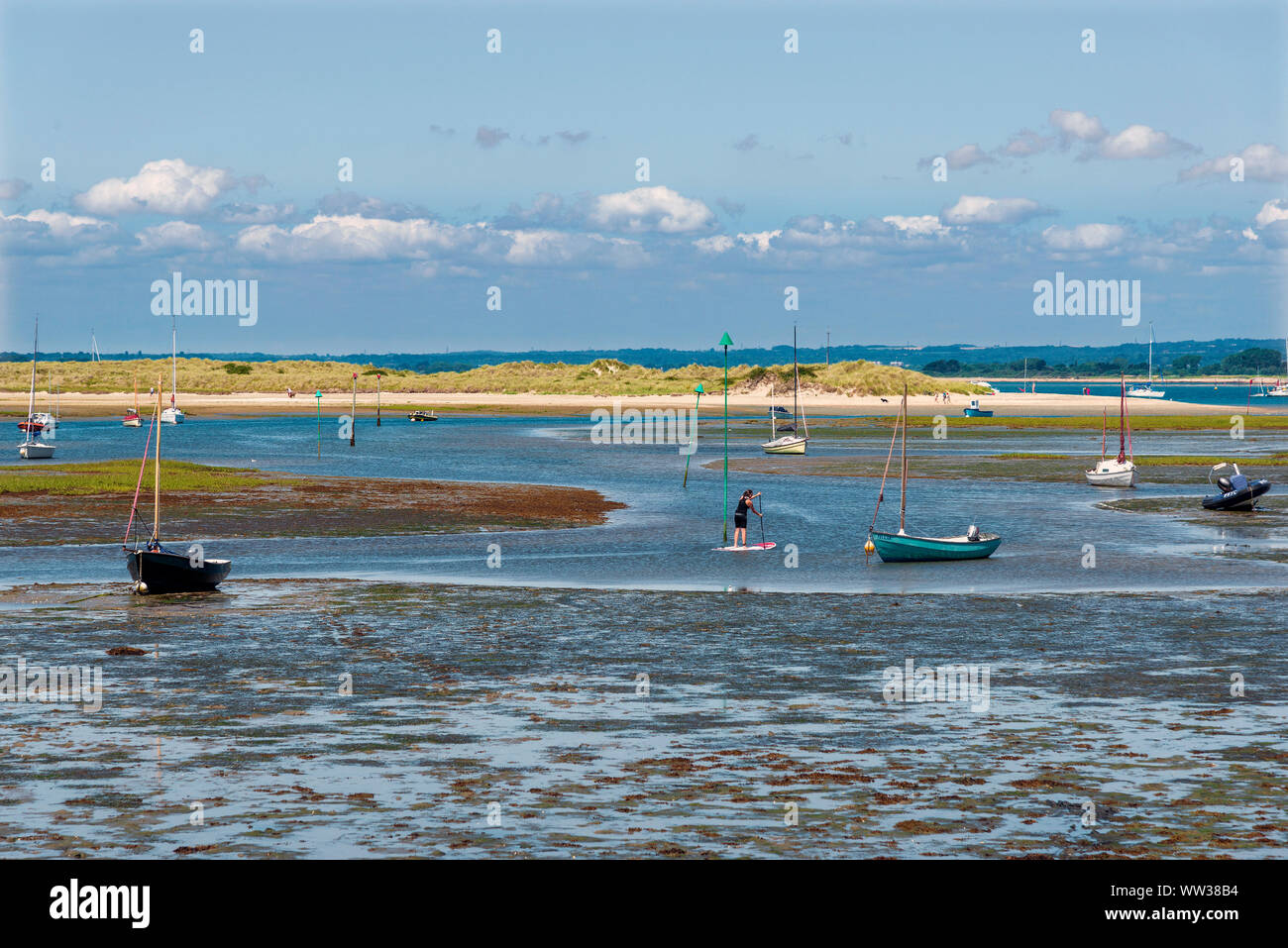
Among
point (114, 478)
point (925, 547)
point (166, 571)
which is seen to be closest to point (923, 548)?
point (925, 547)

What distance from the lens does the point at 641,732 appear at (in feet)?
66.7

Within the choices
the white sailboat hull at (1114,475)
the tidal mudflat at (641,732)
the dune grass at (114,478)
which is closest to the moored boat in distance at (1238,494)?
the white sailboat hull at (1114,475)

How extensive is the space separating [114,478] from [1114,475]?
49.5 metres

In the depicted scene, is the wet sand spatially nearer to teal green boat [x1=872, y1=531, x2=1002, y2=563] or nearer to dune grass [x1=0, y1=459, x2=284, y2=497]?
dune grass [x1=0, y1=459, x2=284, y2=497]

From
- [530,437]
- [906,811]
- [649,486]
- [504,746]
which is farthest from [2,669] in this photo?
[530,437]

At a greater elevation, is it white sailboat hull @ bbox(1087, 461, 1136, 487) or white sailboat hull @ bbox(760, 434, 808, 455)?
white sailboat hull @ bbox(760, 434, 808, 455)

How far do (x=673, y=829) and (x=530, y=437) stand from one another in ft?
374

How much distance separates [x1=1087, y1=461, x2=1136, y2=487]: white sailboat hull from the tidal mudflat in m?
39.1

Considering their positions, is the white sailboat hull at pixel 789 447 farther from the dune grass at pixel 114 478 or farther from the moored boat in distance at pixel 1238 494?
the moored boat in distance at pixel 1238 494

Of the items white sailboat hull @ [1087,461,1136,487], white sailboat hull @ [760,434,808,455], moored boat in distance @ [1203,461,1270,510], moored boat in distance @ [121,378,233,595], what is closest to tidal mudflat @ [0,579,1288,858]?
moored boat in distance @ [121,378,233,595]

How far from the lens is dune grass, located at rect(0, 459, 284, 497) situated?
6300 cm

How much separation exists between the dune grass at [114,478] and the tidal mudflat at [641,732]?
102 feet

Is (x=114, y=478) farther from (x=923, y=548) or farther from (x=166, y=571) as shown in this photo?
(x=923, y=548)
